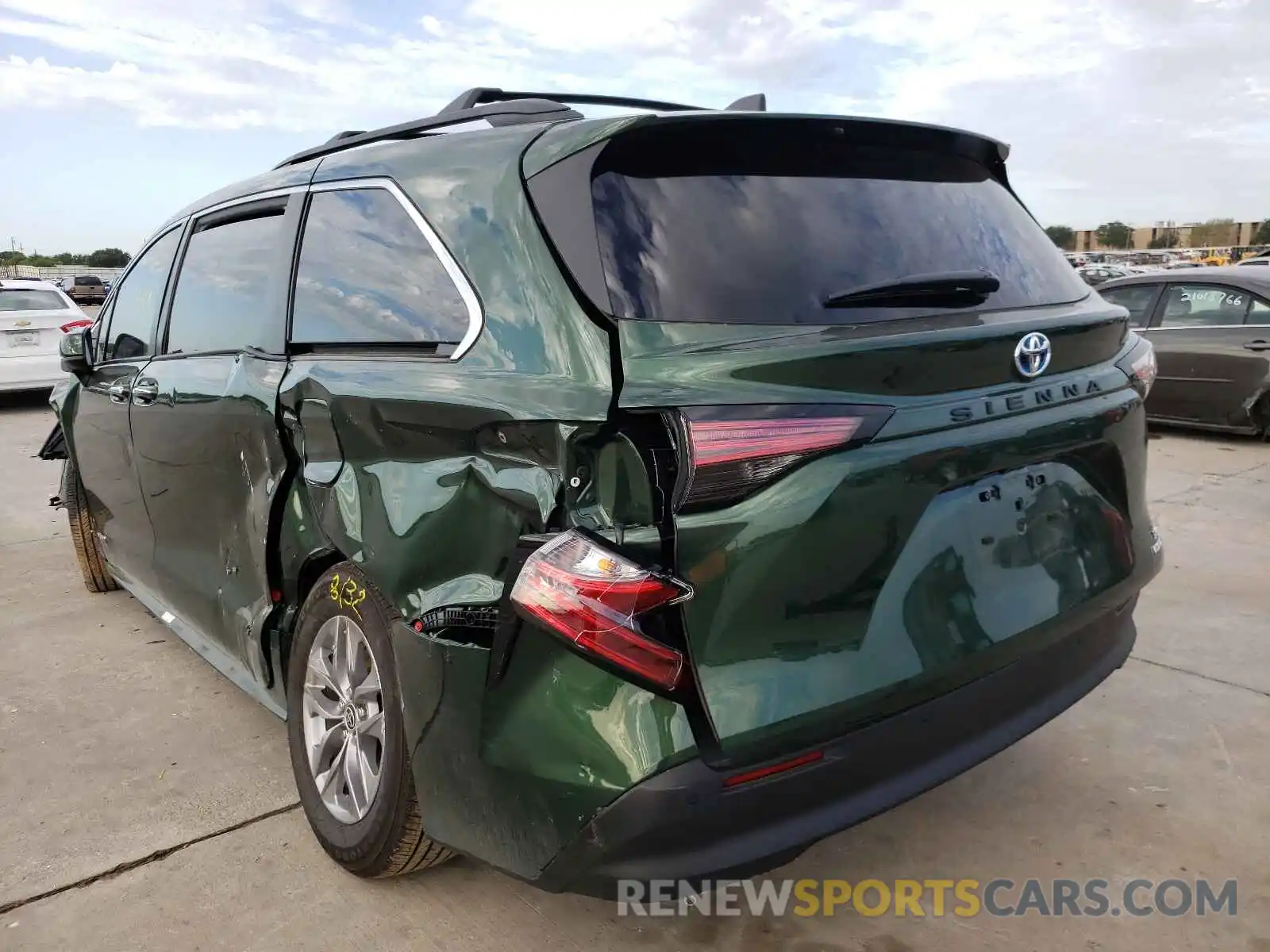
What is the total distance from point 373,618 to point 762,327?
3.72 ft

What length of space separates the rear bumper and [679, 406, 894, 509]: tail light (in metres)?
0.49

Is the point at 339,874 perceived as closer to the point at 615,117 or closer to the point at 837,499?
the point at 837,499

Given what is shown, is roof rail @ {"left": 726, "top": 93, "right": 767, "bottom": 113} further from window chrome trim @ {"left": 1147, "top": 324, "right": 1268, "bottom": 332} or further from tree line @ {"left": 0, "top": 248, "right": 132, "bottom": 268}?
tree line @ {"left": 0, "top": 248, "right": 132, "bottom": 268}

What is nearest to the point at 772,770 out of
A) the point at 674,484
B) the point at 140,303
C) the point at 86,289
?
the point at 674,484

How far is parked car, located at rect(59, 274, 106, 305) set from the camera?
34.6 metres

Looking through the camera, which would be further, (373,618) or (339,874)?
(339,874)

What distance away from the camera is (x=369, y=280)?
252cm

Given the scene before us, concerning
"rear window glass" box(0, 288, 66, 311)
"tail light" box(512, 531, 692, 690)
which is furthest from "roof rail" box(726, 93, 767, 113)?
"rear window glass" box(0, 288, 66, 311)

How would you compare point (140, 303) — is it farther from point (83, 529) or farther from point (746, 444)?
point (746, 444)

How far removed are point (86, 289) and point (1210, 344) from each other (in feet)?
131

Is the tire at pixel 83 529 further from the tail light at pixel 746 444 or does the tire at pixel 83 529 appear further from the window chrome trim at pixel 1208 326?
the window chrome trim at pixel 1208 326

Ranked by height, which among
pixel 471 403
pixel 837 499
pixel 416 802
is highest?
pixel 471 403

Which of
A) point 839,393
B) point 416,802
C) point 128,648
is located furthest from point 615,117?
point 128,648

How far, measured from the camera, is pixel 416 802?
90.1 inches
